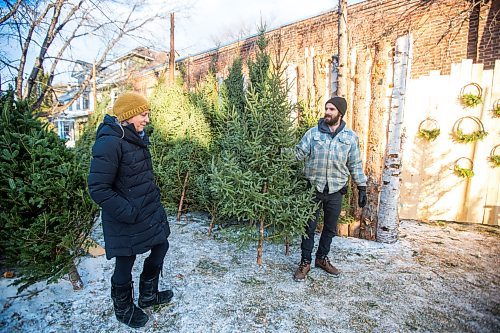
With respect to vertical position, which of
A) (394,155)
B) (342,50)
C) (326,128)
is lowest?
(394,155)

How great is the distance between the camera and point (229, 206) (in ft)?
12.0

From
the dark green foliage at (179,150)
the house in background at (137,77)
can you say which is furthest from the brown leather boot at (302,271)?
the house in background at (137,77)

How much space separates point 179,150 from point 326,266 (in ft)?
11.6

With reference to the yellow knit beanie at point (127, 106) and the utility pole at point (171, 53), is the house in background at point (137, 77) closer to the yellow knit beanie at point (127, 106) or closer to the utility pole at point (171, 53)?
the utility pole at point (171, 53)

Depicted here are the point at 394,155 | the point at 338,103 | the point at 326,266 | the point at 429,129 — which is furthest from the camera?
the point at 429,129

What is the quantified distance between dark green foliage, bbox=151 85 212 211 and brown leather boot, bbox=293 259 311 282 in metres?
2.52

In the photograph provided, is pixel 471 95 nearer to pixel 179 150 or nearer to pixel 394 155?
pixel 394 155

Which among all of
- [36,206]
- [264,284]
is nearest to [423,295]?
[264,284]

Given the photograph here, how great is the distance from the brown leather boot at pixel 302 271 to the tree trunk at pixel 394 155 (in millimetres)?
1811

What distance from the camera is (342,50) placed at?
466 cm

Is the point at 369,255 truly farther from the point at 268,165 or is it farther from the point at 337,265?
the point at 268,165

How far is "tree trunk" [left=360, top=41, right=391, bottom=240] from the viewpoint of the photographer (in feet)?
14.6

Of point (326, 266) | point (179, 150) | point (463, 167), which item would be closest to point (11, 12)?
point (179, 150)

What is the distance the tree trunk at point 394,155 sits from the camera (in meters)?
4.36
